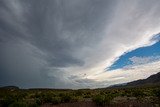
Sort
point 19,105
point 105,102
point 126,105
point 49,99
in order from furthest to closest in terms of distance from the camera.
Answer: point 49,99
point 105,102
point 126,105
point 19,105

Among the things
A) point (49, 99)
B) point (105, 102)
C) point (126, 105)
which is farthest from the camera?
point (49, 99)

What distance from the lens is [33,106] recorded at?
21.7 meters

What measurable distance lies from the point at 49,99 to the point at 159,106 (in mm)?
15160

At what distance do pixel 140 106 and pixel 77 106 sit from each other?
5.58 meters

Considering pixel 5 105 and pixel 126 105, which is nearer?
pixel 126 105

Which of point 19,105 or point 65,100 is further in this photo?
point 65,100

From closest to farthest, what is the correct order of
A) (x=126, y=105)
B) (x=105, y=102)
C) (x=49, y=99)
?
(x=126, y=105)
(x=105, y=102)
(x=49, y=99)

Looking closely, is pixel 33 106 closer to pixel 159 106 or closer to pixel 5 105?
pixel 5 105

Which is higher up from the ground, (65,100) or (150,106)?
(65,100)

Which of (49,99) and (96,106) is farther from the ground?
(49,99)

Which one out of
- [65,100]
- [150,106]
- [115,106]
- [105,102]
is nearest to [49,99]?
[65,100]

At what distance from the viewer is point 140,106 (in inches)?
863

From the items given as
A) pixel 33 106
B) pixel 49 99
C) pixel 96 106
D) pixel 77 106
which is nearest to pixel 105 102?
pixel 96 106

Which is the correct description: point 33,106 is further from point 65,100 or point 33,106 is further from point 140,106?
point 65,100
